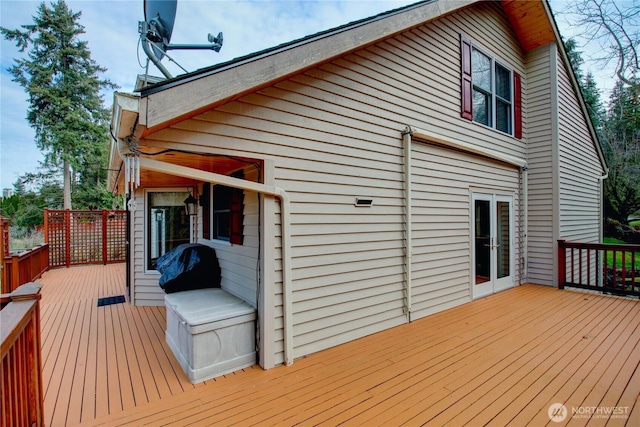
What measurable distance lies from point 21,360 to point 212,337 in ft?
4.31

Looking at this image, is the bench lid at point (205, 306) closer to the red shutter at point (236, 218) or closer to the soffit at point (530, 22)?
the red shutter at point (236, 218)

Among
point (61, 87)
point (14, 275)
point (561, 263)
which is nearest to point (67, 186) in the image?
point (61, 87)

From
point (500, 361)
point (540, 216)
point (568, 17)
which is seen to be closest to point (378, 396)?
point (500, 361)

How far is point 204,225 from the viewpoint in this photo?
4.92 meters

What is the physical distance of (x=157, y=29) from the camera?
128 inches

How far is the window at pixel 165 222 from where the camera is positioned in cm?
541

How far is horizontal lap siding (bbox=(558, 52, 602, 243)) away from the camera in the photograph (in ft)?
21.9

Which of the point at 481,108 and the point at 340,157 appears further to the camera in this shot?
the point at 481,108

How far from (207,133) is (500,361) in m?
3.72

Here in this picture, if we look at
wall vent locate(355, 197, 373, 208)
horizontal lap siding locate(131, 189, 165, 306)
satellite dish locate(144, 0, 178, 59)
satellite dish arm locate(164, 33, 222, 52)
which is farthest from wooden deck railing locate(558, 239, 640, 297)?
horizontal lap siding locate(131, 189, 165, 306)

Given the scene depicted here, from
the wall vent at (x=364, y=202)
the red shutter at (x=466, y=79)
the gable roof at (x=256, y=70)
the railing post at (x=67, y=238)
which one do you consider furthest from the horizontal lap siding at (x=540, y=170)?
the railing post at (x=67, y=238)

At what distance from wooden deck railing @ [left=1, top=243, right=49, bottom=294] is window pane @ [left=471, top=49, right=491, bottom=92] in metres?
9.22

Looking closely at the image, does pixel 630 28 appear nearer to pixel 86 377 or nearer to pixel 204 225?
pixel 204 225

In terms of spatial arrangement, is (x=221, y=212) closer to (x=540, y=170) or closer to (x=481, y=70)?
(x=481, y=70)
